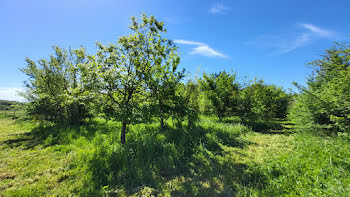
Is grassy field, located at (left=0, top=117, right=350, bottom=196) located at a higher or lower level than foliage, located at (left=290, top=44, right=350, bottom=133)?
lower

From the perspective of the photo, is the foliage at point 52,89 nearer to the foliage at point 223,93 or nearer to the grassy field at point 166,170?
the grassy field at point 166,170

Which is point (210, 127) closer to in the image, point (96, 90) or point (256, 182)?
point (256, 182)

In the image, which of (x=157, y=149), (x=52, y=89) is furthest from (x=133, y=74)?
(x=52, y=89)

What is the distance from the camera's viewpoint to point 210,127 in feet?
30.3

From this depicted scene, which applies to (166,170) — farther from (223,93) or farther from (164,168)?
(223,93)

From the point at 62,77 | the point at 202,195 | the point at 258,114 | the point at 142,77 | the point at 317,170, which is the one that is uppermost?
the point at 62,77

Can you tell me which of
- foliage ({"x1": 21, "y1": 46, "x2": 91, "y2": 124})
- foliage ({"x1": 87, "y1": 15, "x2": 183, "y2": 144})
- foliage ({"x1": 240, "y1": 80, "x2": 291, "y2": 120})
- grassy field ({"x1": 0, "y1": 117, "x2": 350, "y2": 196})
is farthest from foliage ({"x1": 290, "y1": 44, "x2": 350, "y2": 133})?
foliage ({"x1": 21, "y1": 46, "x2": 91, "y2": 124})

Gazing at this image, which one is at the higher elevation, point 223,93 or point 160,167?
point 223,93

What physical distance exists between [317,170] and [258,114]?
31.4ft

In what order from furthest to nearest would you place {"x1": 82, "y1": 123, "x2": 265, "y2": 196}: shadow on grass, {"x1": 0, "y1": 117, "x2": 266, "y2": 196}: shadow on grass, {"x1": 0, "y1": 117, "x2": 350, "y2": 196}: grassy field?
{"x1": 82, "y1": 123, "x2": 265, "y2": 196}: shadow on grass, {"x1": 0, "y1": 117, "x2": 266, "y2": 196}: shadow on grass, {"x1": 0, "y1": 117, "x2": 350, "y2": 196}: grassy field

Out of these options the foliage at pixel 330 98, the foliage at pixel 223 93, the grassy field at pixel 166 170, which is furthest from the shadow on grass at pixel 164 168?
the foliage at pixel 223 93

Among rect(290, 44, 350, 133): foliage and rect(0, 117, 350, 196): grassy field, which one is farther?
rect(290, 44, 350, 133): foliage

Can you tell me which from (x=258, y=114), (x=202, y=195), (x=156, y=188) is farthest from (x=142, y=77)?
(x=258, y=114)

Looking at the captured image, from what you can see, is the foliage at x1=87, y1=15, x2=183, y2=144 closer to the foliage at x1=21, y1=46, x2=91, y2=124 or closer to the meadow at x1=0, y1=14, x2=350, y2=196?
the meadow at x1=0, y1=14, x2=350, y2=196
